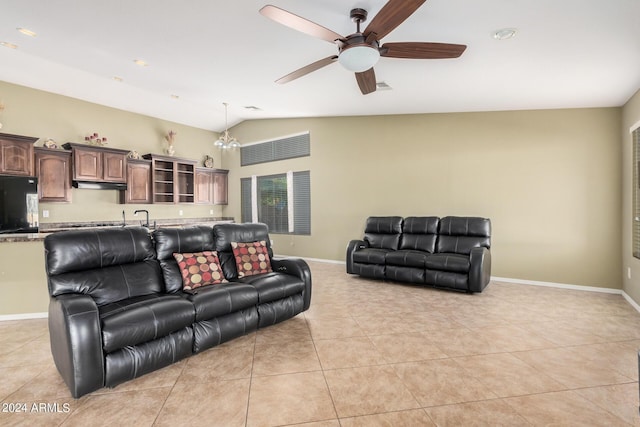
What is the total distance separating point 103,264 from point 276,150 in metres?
5.25

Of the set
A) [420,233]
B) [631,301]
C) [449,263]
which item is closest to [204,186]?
[420,233]

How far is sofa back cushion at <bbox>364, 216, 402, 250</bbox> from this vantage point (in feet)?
17.6

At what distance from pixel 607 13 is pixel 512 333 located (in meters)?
2.79

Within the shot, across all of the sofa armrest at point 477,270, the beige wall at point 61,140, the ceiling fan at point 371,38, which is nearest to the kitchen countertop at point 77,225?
the beige wall at point 61,140

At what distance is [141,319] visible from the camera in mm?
2213

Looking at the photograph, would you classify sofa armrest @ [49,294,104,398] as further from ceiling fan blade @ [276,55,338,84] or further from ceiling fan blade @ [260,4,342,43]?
ceiling fan blade @ [276,55,338,84]

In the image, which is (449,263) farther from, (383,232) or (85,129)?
(85,129)

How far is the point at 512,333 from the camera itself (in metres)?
3.05

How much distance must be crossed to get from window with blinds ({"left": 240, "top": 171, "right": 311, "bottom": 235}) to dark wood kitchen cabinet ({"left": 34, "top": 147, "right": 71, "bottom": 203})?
143 inches

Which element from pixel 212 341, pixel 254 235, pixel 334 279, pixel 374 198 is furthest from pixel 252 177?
pixel 212 341

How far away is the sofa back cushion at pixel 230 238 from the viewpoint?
3.42 m

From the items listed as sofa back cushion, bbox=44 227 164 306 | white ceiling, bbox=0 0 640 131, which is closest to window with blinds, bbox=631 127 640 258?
white ceiling, bbox=0 0 640 131

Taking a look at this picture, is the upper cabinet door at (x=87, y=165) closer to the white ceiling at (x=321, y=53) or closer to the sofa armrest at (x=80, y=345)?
the white ceiling at (x=321, y=53)

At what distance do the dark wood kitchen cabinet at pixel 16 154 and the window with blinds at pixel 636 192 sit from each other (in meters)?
8.45
